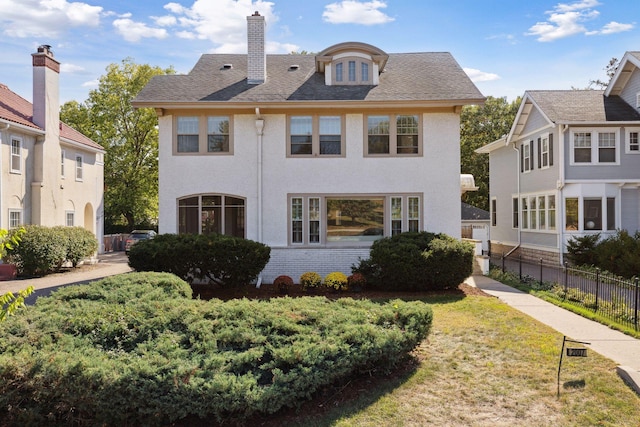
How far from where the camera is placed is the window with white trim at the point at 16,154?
20.1m

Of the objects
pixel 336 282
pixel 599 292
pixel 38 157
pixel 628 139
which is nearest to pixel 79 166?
pixel 38 157

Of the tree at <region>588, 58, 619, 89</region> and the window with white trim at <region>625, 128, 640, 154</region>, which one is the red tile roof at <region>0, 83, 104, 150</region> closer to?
the window with white trim at <region>625, 128, 640, 154</region>

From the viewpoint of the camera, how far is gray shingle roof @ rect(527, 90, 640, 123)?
19.1 metres

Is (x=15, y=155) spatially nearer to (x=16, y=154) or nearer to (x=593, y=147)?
(x=16, y=154)

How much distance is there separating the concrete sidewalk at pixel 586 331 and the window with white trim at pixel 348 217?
3.34 metres

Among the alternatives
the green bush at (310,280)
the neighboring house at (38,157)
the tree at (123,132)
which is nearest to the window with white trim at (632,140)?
the green bush at (310,280)

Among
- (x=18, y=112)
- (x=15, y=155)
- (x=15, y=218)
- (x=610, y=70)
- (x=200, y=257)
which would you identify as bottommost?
(x=200, y=257)

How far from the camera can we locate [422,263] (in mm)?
12711

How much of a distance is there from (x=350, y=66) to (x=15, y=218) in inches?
621

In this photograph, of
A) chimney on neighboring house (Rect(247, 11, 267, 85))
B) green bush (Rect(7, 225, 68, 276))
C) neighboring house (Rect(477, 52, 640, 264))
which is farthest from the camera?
neighboring house (Rect(477, 52, 640, 264))

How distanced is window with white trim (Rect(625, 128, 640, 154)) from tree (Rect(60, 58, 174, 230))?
31.3 m

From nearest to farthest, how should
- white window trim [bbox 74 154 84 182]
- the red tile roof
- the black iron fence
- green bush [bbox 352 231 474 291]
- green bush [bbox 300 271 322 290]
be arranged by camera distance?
1. the black iron fence
2. green bush [bbox 352 231 474 291]
3. green bush [bbox 300 271 322 290]
4. the red tile roof
5. white window trim [bbox 74 154 84 182]

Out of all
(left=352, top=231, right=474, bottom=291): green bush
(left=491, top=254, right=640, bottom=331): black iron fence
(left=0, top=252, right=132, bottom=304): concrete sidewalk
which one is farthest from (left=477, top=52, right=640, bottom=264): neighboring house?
(left=0, top=252, right=132, bottom=304): concrete sidewalk

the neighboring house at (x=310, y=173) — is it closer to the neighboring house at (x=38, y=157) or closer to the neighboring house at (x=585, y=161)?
the neighboring house at (x=585, y=161)
